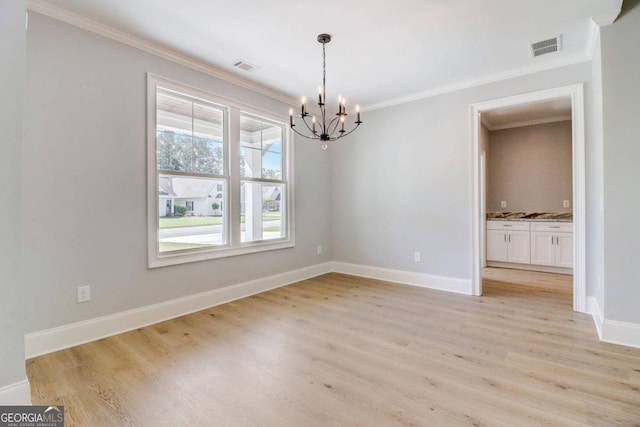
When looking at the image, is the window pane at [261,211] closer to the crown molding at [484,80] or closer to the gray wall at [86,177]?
the gray wall at [86,177]

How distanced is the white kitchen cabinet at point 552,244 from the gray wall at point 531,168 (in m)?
0.67

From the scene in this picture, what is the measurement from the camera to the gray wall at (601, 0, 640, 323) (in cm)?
243

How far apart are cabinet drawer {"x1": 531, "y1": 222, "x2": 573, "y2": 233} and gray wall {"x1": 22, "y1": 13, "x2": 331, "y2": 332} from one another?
5682mm

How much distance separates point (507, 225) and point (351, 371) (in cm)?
489

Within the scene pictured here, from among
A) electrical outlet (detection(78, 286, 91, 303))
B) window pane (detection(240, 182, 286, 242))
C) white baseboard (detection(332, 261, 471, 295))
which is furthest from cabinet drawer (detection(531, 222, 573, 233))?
electrical outlet (detection(78, 286, 91, 303))

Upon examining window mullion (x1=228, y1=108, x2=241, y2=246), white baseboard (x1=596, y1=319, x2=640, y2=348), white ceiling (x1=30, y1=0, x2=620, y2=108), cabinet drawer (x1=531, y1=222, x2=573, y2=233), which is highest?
white ceiling (x1=30, y1=0, x2=620, y2=108)

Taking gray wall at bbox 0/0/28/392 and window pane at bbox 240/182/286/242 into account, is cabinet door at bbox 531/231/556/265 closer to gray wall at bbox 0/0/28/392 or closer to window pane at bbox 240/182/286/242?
window pane at bbox 240/182/286/242

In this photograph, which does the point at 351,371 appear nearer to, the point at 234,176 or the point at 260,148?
the point at 234,176

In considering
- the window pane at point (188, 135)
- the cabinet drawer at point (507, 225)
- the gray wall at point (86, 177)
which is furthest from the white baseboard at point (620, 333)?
the window pane at point (188, 135)

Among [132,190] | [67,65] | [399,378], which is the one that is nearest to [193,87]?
[67,65]

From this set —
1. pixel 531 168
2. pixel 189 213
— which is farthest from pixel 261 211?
pixel 531 168

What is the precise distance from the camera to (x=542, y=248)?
522 centimetres

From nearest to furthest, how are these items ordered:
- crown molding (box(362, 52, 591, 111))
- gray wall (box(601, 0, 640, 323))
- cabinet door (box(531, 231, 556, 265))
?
gray wall (box(601, 0, 640, 323)), crown molding (box(362, 52, 591, 111)), cabinet door (box(531, 231, 556, 265))

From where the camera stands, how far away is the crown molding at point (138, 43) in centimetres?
238
